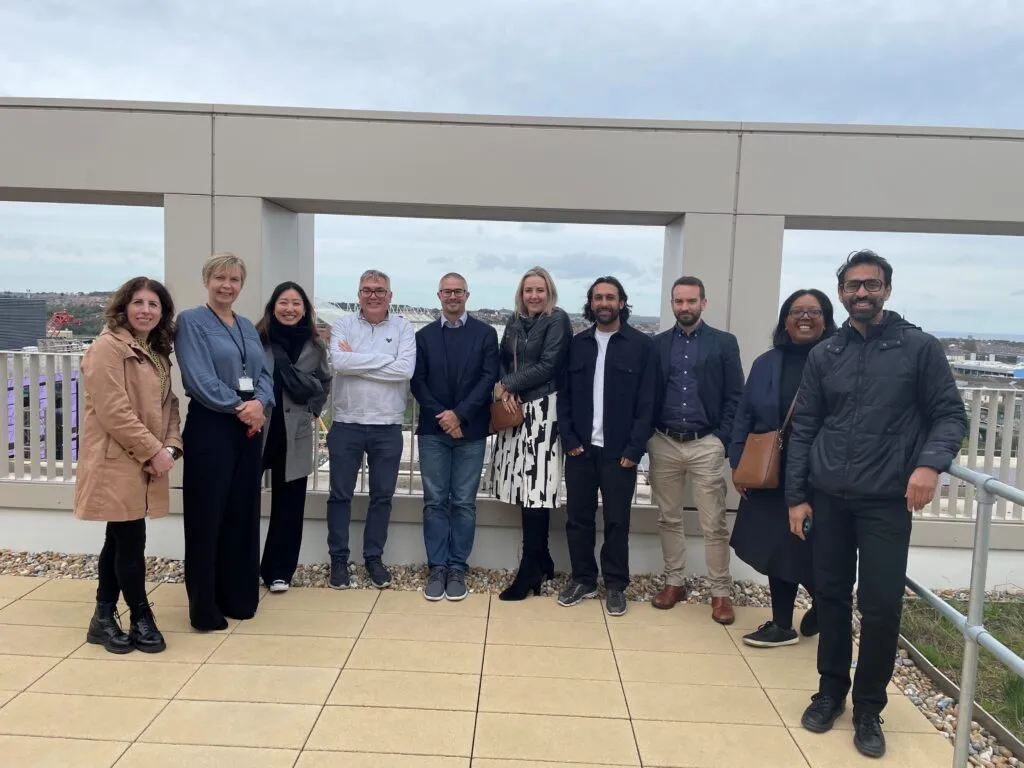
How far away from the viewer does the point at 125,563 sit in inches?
138

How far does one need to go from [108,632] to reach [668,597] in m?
3.04

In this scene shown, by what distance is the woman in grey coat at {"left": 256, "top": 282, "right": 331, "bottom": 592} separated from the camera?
4.22 metres

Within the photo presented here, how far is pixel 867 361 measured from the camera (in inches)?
113

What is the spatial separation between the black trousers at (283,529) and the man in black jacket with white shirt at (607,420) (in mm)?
1647

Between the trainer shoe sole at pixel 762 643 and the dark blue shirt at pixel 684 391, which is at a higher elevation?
the dark blue shirt at pixel 684 391

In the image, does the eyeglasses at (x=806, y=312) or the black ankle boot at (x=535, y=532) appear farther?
the black ankle boot at (x=535, y=532)

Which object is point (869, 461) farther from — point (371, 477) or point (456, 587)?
point (371, 477)

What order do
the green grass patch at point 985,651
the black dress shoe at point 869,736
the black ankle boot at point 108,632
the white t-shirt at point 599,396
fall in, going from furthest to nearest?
the white t-shirt at point 599,396 → the black ankle boot at point 108,632 → the green grass patch at point 985,651 → the black dress shoe at point 869,736

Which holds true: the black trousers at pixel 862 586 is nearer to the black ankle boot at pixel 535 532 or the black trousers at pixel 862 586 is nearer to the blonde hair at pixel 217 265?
the black ankle boot at pixel 535 532

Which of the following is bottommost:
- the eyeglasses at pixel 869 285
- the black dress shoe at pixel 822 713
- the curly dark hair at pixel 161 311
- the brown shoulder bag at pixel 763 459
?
the black dress shoe at pixel 822 713

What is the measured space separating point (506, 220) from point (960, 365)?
3161 mm

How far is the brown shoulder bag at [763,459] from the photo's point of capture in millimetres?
3646

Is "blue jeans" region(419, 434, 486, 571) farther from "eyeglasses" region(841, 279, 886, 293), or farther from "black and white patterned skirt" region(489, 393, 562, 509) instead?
"eyeglasses" region(841, 279, 886, 293)

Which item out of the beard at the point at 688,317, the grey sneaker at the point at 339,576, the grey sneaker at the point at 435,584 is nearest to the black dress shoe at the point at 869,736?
the beard at the point at 688,317
